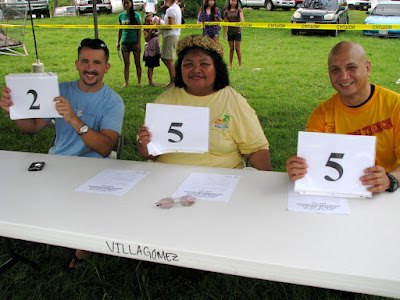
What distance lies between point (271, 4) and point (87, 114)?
758 inches

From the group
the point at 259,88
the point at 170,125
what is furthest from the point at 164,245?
the point at 259,88

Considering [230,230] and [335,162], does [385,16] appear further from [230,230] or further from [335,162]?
[230,230]

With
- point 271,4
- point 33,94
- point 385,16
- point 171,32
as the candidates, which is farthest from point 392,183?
point 271,4

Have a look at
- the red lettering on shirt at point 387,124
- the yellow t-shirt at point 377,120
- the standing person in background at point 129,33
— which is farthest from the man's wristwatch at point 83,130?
the standing person in background at point 129,33

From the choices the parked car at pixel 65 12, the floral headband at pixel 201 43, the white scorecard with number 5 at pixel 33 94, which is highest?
the parked car at pixel 65 12

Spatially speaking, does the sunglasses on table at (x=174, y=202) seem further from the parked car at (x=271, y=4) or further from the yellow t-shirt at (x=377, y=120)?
the parked car at (x=271, y=4)

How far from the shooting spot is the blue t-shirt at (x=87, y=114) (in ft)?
8.58

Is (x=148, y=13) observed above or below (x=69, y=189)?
above

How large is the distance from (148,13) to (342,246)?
7.77 meters

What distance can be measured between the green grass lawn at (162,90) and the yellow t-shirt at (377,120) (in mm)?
837

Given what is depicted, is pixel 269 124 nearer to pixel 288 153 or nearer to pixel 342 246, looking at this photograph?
Result: pixel 288 153

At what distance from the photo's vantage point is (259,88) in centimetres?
734

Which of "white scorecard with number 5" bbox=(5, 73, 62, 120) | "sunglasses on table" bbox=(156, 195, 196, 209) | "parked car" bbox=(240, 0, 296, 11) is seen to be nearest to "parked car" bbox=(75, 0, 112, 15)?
"parked car" bbox=(240, 0, 296, 11)

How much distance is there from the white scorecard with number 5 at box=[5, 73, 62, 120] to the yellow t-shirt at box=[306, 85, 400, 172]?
1.51 metres
